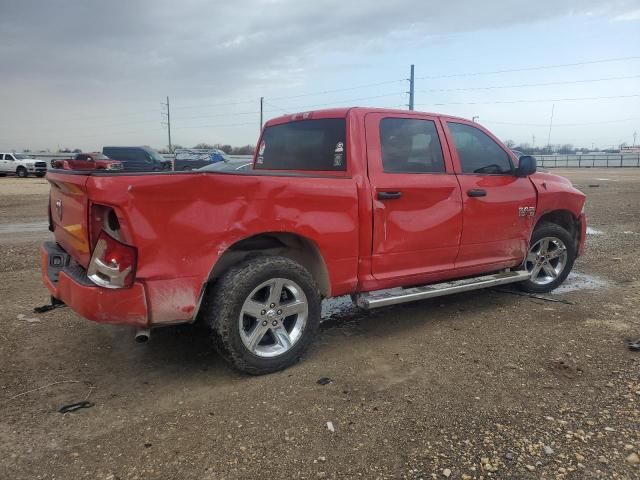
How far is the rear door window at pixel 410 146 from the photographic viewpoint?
166 inches

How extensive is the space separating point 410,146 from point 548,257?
2344 mm

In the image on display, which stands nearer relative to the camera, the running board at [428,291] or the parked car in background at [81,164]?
the running board at [428,291]

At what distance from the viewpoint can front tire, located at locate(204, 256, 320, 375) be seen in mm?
3344

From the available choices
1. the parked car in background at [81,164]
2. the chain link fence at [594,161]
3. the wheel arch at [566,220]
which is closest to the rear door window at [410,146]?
the wheel arch at [566,220]

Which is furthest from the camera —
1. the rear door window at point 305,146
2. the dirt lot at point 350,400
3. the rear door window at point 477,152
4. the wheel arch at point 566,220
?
the wheel arch at point 566,220

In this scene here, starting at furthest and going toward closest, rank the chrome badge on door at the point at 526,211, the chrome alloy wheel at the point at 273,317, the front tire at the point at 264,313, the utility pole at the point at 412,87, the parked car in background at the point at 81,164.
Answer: the utility pole at the point at 412,87, the parked car in background at the point at 81,164, the chrome badge on door at the point at 526,211, the chrome alloy wheel at the point at 273,317, the front tire at the point at 264,313

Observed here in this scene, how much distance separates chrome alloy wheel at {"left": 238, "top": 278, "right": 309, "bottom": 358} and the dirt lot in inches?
8.9

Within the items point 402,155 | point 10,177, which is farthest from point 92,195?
point 10,177

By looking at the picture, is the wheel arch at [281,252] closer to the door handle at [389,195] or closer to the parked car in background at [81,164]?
the door handle at [389,195]

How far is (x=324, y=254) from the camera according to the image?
12.4 feet

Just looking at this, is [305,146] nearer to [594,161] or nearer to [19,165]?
[19,165]

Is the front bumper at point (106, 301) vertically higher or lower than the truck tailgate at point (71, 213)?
lower

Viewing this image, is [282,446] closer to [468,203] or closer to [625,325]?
[468,203]

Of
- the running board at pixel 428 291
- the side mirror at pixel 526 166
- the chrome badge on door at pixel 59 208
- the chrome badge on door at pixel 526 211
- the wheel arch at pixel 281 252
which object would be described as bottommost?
the running board at pixel 428 291
